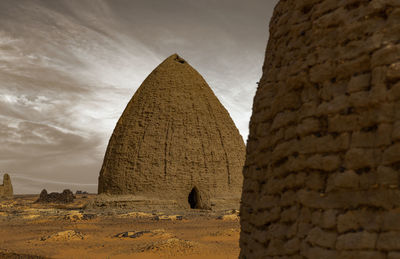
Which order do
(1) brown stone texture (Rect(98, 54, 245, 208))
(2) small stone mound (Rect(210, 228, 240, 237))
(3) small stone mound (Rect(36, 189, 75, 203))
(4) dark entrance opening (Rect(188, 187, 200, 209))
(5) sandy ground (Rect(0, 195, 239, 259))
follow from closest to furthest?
(5) sandy ground (Rect(0, 195, 239, 259)) < (2) small stone mound (Rect(210, 228, 240, 237)) < (1) brown stone texture (Rect(98, 54, 245, 208)) < (4) dark entrance opening (Rect(188, 187, 200, 209)) < (3) small stone mound (Rect(36, 189, 75, 203))

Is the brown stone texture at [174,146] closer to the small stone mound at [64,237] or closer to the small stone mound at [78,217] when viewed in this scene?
the small stone mound at [78,217]

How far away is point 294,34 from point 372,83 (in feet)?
3.72

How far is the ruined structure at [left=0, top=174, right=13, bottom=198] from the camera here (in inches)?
1309

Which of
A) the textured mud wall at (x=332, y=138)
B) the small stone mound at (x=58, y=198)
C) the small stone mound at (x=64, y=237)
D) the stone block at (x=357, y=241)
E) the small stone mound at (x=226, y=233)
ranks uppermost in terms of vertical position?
the textured mud wall at (x=332, y=138)

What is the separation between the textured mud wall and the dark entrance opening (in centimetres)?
1318

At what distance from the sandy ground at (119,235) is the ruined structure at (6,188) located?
21.5 metres

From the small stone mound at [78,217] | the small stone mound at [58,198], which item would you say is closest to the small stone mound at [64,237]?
the small stone mound at [78,217]

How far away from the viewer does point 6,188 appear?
33.8 meters

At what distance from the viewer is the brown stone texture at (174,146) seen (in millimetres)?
16016

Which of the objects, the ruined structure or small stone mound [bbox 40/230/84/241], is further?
the ruined structure

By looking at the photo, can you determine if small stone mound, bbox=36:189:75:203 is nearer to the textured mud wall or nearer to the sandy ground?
the sandy ground

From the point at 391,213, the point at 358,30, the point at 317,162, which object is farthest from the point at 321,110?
the point at 391,213

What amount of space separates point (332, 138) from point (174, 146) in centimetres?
1406

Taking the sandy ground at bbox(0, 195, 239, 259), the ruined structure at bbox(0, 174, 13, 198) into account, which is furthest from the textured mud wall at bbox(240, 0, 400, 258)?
the ruined structure at bbox(0, 174, 13, 198)
